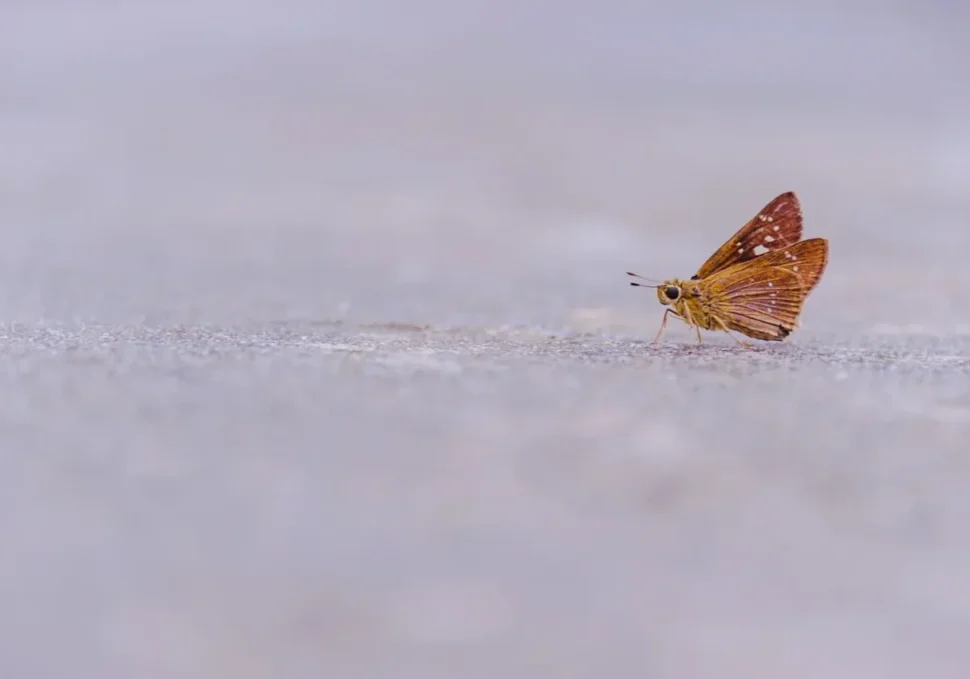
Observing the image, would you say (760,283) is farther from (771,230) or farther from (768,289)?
(771,230)

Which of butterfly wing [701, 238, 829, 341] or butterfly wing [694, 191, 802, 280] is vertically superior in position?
butterfly wing [694, 191, 802, 280]

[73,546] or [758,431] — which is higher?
[758,431]

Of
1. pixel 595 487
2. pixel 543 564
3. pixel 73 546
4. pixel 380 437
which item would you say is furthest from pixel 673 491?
pixel 73 546

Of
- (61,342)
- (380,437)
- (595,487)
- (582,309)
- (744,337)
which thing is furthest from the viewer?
(582,309)

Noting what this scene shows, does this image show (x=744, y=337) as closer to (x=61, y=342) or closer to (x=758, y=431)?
(x=758, y=431)

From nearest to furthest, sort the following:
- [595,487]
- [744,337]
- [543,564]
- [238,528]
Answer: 1. [543,564]
2. [238,528]
3. [595,487]
4. [744,337]

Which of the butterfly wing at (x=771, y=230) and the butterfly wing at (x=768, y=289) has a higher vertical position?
the butterfly wing at (x=771, y=230)
